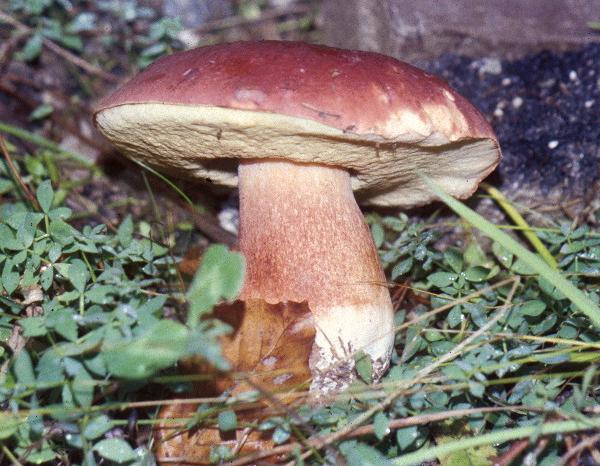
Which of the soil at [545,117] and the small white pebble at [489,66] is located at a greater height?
the small white pebble at [489,66]

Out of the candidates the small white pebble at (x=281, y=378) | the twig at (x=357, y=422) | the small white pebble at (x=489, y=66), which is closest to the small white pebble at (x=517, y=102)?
the small white pebble at (x=489, y=66)

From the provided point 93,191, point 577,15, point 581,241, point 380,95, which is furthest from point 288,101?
point 577,15

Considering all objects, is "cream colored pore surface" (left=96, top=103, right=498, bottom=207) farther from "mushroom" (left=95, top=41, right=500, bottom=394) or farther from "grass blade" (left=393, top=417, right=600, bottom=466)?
"grass blade" (left=393, top=417, right=600, bottom=466)

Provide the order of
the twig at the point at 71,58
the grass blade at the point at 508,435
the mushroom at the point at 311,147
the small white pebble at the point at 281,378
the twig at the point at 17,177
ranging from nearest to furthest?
the grass blade at the point at 508,435, the mushroom at the point at 311,147, the small white pebble at the point at 281,378, the twig at the point at 17,177, the twig at the point at 71,58

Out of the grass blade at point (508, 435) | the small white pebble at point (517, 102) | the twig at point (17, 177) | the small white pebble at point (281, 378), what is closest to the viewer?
the grass blade at point (508, 435)

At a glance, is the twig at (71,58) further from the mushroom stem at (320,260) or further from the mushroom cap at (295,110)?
the mushroom stem at (320,260)

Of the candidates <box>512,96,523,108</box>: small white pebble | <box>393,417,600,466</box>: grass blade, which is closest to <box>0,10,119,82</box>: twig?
<box>512,96,523,108</box>: small white pebble
